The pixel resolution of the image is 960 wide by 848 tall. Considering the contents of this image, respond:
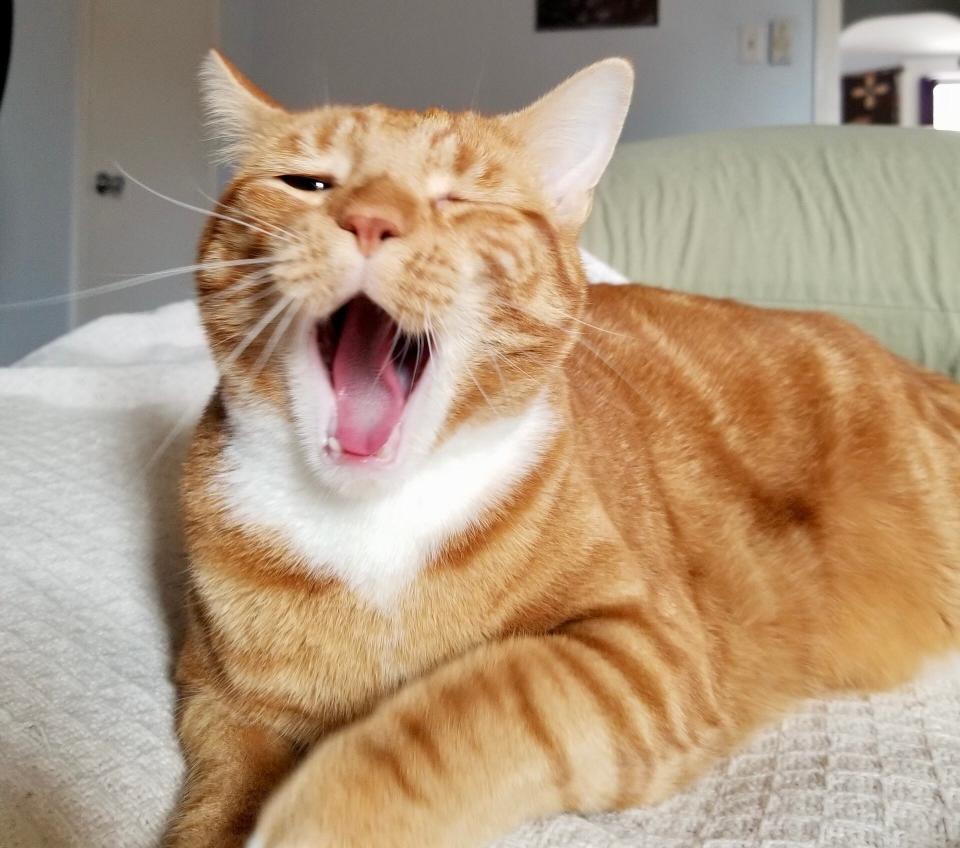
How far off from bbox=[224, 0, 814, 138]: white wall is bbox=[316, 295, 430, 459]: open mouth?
9.80 feet

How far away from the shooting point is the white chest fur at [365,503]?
849 mm

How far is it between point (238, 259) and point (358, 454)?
240mm

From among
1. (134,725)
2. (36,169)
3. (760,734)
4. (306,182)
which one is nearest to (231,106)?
(306,182)

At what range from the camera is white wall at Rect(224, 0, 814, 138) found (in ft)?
12.1

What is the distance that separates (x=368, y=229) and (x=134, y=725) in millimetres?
546

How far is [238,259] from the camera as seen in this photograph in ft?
2.83

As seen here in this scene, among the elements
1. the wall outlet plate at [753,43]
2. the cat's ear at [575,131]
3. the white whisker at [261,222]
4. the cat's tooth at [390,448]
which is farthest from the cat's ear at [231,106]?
the wall outlet plate at [753,43]

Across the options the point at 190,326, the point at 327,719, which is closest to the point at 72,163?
the point at 190,326

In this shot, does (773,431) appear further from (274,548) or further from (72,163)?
(72,163)

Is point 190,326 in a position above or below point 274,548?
above

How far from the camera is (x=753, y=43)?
365 centimetres

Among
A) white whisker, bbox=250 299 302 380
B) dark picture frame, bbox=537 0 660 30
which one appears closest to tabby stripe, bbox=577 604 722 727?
white whisker, bbox=250 299 302 380

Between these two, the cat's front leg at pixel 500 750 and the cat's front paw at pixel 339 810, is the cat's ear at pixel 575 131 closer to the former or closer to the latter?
the cat's front leg at pixel 500 750

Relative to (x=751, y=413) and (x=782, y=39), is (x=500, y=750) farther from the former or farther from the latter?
(x=782, y=39)
